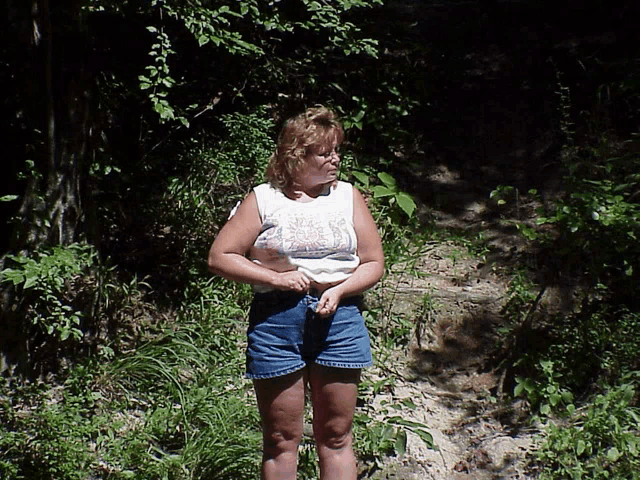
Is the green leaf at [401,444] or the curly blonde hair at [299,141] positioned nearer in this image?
the curly blonde hair at [299,141]

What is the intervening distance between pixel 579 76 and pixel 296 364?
531 centimetres

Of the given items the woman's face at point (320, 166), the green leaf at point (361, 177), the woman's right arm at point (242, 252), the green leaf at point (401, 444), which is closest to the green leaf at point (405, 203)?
the green leaf at point (361, 177)

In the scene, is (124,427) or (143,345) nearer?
(124,427)

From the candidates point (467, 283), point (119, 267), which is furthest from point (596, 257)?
point (119, 267)

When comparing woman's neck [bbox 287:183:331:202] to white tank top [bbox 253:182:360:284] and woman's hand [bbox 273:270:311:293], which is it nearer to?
white tank top [bbox 253:182:360:284]

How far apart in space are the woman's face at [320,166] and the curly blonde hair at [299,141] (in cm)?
1

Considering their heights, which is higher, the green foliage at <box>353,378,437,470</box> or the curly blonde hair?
the curly blonde hair

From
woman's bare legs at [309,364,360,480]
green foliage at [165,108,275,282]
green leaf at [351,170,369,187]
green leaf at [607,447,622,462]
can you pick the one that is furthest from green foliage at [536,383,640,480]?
green foliage at [165,108,275,282]

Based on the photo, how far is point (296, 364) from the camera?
325cm

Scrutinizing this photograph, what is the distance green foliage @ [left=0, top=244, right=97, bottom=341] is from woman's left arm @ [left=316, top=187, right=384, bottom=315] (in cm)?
191

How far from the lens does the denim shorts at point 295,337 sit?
Answer: 10.6ft

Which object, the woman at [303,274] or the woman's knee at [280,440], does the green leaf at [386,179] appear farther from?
the woman's knee at [280,440]

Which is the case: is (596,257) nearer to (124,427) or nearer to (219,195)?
(219,195)

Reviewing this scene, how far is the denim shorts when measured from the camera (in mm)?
3223
